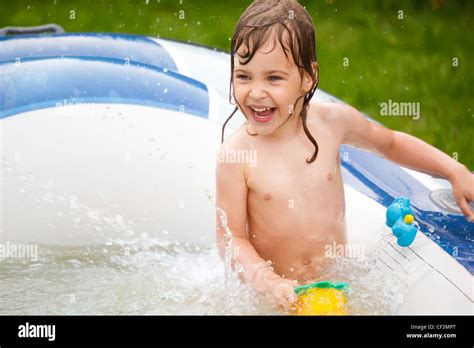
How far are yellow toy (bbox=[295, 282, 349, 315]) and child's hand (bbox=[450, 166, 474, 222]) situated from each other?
0.47m

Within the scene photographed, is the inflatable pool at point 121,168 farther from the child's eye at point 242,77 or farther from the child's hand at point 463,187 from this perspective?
the child's eye at point 242,77

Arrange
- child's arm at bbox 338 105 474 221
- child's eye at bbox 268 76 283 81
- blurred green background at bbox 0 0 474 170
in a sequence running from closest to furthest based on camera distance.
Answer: child's eye at bbox 268 76 283 81, child's arm at bbox 338 105 474 221, blurred green background at bbox 0 0 474 170

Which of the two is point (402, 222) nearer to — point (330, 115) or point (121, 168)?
point (330, 115)

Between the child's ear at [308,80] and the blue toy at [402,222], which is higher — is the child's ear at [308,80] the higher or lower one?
the higher one

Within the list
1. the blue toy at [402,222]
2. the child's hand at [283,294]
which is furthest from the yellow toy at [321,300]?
the blue toy at [402,222]

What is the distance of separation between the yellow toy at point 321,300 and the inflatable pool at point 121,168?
396mm

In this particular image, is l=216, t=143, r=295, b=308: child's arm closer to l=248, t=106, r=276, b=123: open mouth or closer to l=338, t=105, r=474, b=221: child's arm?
l=248, t=106, r=276, b=123: open mouth

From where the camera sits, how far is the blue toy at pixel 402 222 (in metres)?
1.97

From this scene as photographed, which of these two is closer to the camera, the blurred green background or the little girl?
the little girl

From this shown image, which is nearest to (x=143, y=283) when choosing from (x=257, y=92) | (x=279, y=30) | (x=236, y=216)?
(x=236, y=216)

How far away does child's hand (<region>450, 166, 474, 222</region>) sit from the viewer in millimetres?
2035

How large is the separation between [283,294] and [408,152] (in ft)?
1.95

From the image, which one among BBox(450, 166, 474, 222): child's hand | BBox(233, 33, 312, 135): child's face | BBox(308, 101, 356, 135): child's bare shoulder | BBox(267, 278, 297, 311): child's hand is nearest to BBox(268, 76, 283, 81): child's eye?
BBox(233, 33, 312, 135): child's face
